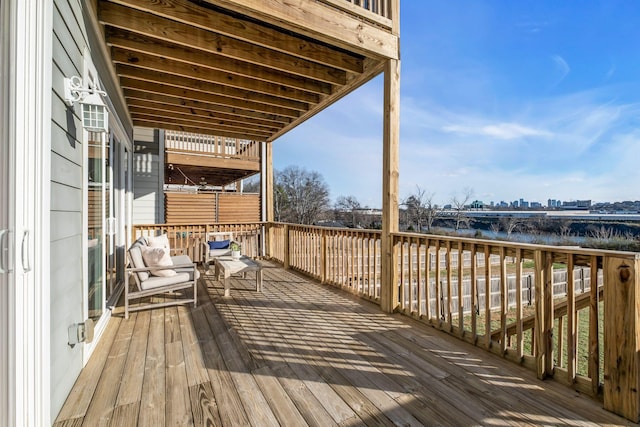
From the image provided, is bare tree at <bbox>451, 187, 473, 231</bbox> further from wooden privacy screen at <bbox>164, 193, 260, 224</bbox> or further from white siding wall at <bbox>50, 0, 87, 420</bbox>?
white siding wall at <bbox>50, 0, 87, 420</bbox>

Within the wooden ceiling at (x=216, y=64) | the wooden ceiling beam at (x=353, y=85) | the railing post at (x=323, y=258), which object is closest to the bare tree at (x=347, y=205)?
the wooden ceiling beam at (x=353, y=85)

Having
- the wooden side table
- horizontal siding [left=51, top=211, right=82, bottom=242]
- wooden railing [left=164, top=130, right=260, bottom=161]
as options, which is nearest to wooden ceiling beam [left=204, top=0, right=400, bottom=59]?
horizontal siding [left=51, top=211, right=82, bottom=242]

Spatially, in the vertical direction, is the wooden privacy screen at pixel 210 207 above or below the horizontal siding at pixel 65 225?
above

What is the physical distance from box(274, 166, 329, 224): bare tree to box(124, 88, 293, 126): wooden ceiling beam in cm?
1492

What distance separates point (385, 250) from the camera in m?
3.53

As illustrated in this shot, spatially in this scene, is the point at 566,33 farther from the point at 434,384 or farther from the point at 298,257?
the point at 434,384

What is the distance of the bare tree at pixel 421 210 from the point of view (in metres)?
21.0

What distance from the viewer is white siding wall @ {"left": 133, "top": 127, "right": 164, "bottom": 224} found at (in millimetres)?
6996

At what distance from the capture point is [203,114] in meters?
5.38

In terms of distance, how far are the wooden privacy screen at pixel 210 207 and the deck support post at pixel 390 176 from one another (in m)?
6.16

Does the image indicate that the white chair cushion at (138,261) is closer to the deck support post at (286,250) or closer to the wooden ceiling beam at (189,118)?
the wooden ceiling beam at (189,118)

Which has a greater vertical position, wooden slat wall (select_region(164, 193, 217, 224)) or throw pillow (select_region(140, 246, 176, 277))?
wooden slat wall (select_region(164, 193, 217, 224))

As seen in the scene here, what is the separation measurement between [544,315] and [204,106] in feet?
17.7

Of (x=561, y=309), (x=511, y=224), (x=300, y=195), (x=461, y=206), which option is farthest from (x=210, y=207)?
(x=461, y=206)
